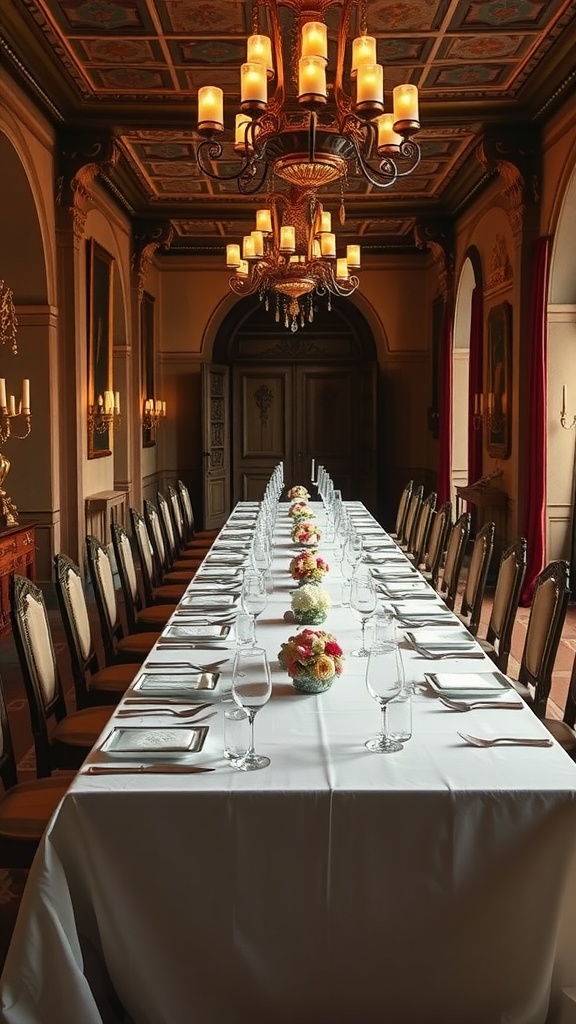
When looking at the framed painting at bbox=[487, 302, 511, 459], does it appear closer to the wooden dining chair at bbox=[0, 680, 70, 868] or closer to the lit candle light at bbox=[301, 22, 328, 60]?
the lit candle light at bbox=[301, 22, 328, 60]

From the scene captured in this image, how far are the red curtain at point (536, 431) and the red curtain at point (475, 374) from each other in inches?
72.9

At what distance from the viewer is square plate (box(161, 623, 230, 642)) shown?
347 centimetres

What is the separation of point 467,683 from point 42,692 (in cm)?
143

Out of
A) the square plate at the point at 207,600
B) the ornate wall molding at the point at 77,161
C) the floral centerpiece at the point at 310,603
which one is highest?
the ornate wall molding at the point at 77,161

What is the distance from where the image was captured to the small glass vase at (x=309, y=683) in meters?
2.73

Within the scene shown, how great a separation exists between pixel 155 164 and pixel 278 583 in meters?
5.90

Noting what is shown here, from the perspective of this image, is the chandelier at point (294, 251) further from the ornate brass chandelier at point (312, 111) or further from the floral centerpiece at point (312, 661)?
the floral centerpiece at point (312, 661)

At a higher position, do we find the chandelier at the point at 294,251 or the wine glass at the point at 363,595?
the chandelier at the point at 294,251

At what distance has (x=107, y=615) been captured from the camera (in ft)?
15.1

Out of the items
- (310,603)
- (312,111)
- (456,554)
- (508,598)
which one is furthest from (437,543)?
(312,111)

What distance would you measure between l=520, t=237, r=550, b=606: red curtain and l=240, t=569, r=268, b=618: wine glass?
15.3ft

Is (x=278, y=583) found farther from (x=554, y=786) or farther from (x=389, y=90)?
(x=389, y=90)

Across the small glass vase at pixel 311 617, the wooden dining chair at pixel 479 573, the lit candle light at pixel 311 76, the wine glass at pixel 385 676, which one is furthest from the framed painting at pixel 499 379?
the wine glass at pixel 385 676

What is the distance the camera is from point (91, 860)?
207 cm
